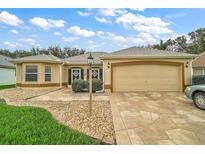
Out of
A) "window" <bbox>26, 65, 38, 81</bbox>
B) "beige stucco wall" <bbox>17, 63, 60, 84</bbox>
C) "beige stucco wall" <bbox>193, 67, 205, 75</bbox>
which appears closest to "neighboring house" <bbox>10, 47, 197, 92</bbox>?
"beige stucco wall" <bbox>17, 63, 60, 84</bbox>

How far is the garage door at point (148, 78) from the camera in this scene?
14938 millimetres

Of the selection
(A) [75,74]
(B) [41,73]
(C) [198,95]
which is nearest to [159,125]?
(C) [198,95]

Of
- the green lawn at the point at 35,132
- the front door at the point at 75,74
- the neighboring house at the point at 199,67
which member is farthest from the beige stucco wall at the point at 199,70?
the green lawn at the point at 35,132

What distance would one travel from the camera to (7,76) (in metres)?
26.6

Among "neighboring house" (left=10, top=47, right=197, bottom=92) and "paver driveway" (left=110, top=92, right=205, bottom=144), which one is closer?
"paver driveway" (left=110, top=92, right=205, bottom=144)

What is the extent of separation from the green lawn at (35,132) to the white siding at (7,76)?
19.9 m

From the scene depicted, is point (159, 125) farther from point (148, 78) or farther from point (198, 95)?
point (148, 78)

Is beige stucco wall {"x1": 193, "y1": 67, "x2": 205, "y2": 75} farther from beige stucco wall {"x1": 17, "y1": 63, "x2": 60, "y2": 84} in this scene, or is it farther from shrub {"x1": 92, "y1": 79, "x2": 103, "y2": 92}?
beige stucco wall {"x1": 17, "y1": 63, "x2": 60, "y2": 84}

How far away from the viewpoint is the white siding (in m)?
25.1

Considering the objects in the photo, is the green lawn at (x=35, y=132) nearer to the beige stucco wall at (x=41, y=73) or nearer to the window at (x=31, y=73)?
the beige stucco wall at (x=41, y=73)

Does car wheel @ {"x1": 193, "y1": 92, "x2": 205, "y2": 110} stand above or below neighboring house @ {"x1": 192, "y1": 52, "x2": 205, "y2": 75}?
below

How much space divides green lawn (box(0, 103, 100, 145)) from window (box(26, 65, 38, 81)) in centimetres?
1151
